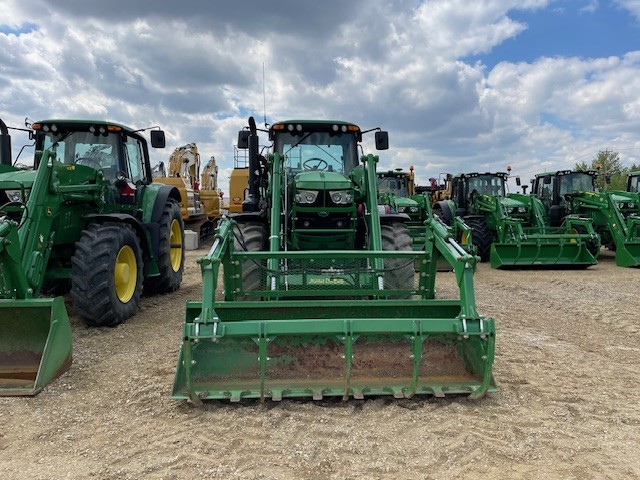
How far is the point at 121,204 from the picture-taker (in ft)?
21.8

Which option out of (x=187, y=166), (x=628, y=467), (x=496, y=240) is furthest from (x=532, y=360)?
(x=187, y=166)

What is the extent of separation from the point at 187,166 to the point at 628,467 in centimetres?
1678

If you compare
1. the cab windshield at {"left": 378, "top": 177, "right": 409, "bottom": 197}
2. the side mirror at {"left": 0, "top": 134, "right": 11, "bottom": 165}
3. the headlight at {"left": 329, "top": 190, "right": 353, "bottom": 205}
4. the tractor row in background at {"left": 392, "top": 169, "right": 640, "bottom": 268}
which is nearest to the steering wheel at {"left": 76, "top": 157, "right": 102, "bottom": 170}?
the side mirror at {"left": 0, "top": 134, "right": 11, "bottom": 165}

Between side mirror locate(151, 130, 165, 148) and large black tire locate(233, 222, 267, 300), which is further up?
side mirror locate(151, 130, 165, 148)

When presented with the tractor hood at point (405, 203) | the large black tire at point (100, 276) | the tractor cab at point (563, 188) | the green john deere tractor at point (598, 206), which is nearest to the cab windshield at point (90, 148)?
the large black tire at point (100, 276)

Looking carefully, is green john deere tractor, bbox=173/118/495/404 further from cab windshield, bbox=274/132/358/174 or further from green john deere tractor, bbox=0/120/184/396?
green john deere tractor, bbox=0/120/184/396

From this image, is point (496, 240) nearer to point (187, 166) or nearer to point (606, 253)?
point (606, 253)

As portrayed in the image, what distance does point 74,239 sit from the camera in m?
5.84

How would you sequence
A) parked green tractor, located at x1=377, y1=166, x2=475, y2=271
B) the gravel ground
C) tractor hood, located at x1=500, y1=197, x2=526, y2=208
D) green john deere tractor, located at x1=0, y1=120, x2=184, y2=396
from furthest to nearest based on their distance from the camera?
tractor hood, located at x1=500, y1=197, x2=526, y2=208 < parked green tractor, located at x1=377, y1=166, x2=475, y2=271 < green john deere tractor, located at x1=0, y1=120, x2=184, y2=396 < the gravel ground

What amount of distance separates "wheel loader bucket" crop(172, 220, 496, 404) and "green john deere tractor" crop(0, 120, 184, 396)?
4.18ft

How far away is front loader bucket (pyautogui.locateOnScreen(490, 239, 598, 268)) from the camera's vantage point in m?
11.1

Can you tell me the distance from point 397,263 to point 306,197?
1.28m

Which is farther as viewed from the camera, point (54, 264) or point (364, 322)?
point (54, 264)

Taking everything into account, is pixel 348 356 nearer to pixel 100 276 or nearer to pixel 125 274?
pixel 100 276
